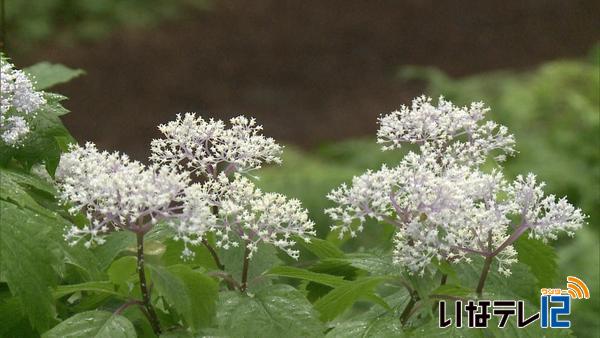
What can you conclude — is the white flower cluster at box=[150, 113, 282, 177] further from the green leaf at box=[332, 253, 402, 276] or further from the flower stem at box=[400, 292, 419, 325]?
the flower stem at box=[400, 292, 419, 325]

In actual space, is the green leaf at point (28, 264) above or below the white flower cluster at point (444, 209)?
below

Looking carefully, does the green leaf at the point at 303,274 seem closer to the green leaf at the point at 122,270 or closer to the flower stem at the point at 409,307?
the flower stem at the point at 409,307

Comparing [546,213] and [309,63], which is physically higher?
[309,63]

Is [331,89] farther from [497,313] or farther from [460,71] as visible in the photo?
[497,313]

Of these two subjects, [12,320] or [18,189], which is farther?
[12,320]

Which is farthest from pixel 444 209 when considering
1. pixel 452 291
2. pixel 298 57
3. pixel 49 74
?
pixel 298 57

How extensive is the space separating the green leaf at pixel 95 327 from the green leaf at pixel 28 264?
0.04 metres

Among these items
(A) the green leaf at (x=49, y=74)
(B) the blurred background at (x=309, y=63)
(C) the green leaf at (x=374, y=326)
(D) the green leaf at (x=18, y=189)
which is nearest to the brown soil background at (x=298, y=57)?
(B) the blurred background at (x=309, y=63)

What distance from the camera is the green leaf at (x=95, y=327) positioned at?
186 cm

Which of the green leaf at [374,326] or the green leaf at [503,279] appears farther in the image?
the green leaf at [503,279]

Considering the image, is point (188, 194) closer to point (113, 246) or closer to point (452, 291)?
point (113, 246)

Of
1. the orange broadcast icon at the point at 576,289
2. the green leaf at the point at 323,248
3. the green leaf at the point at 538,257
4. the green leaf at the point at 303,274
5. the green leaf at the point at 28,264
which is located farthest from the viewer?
the orange broadcast icon at the point at 576,289

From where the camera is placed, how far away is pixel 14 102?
2.11m

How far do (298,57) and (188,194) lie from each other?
14.9 metres
